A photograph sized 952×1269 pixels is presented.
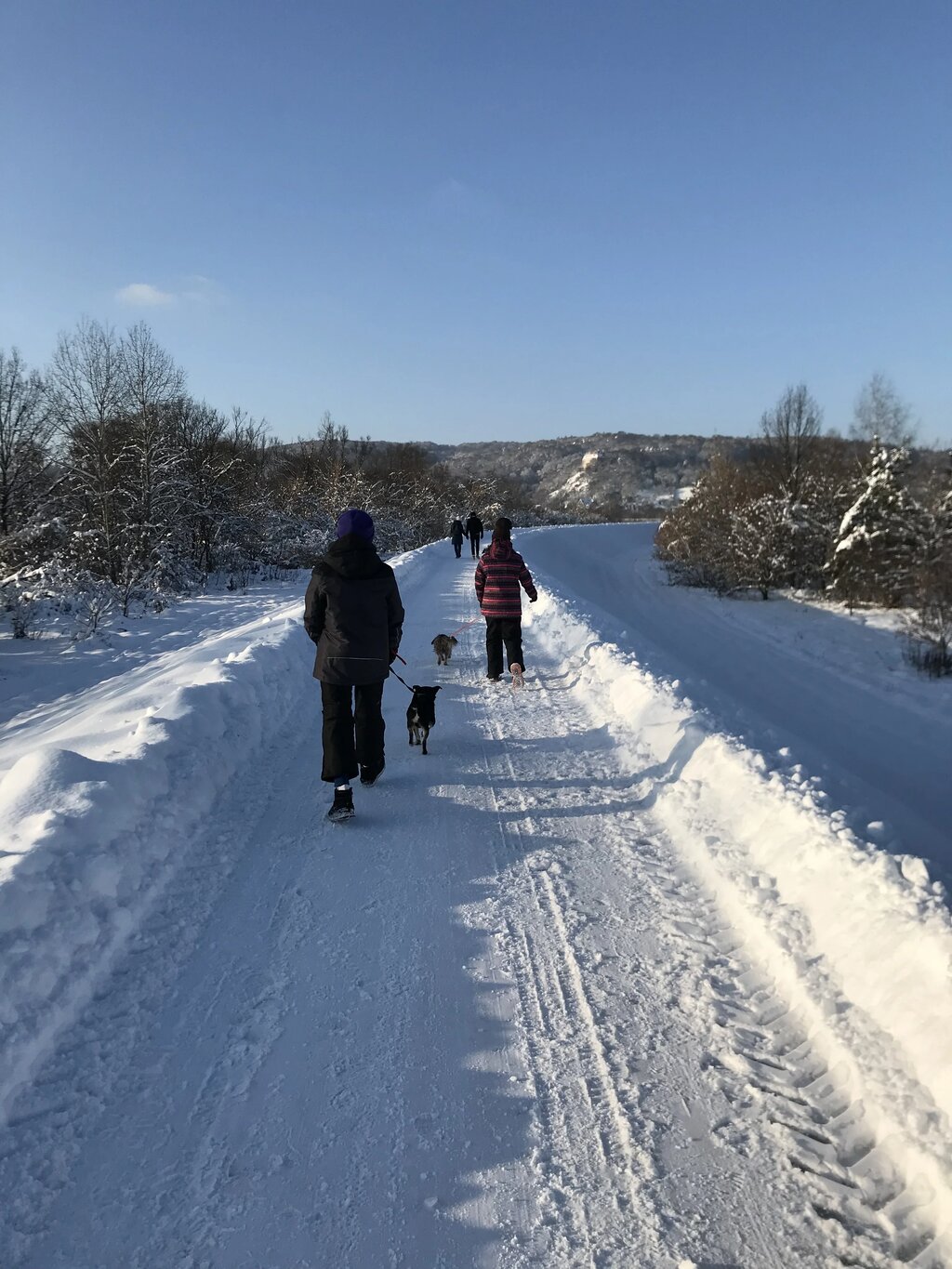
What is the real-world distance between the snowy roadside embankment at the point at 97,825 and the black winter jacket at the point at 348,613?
1332 mm

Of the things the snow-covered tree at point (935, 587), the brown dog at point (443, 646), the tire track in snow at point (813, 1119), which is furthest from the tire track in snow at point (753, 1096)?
the snow-covered tree at point (935, 587)

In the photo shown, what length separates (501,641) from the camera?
9.58 metres

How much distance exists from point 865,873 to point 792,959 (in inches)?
24.7

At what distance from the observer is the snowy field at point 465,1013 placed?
2.28 meters

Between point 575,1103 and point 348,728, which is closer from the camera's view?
point 575,1103

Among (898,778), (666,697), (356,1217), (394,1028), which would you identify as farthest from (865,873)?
(898,778)

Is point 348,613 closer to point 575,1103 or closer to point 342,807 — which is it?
point 342,807

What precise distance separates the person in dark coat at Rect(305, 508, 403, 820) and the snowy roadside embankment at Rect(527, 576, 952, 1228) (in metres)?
2.35

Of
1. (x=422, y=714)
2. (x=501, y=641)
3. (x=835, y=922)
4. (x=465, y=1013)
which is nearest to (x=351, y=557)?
(x=422, y=714)

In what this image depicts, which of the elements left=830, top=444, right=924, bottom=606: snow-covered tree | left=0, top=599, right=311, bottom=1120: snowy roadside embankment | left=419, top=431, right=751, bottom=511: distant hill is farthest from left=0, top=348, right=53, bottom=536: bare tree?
left=419, top=431, right=751, bottom=511: distant hill

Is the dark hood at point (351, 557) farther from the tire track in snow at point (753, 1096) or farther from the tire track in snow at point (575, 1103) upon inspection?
the tire track in snow at point (753, 1096)

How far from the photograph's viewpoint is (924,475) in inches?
960

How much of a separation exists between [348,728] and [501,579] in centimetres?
438

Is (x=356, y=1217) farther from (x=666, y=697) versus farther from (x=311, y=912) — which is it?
(x=666, y=697)
